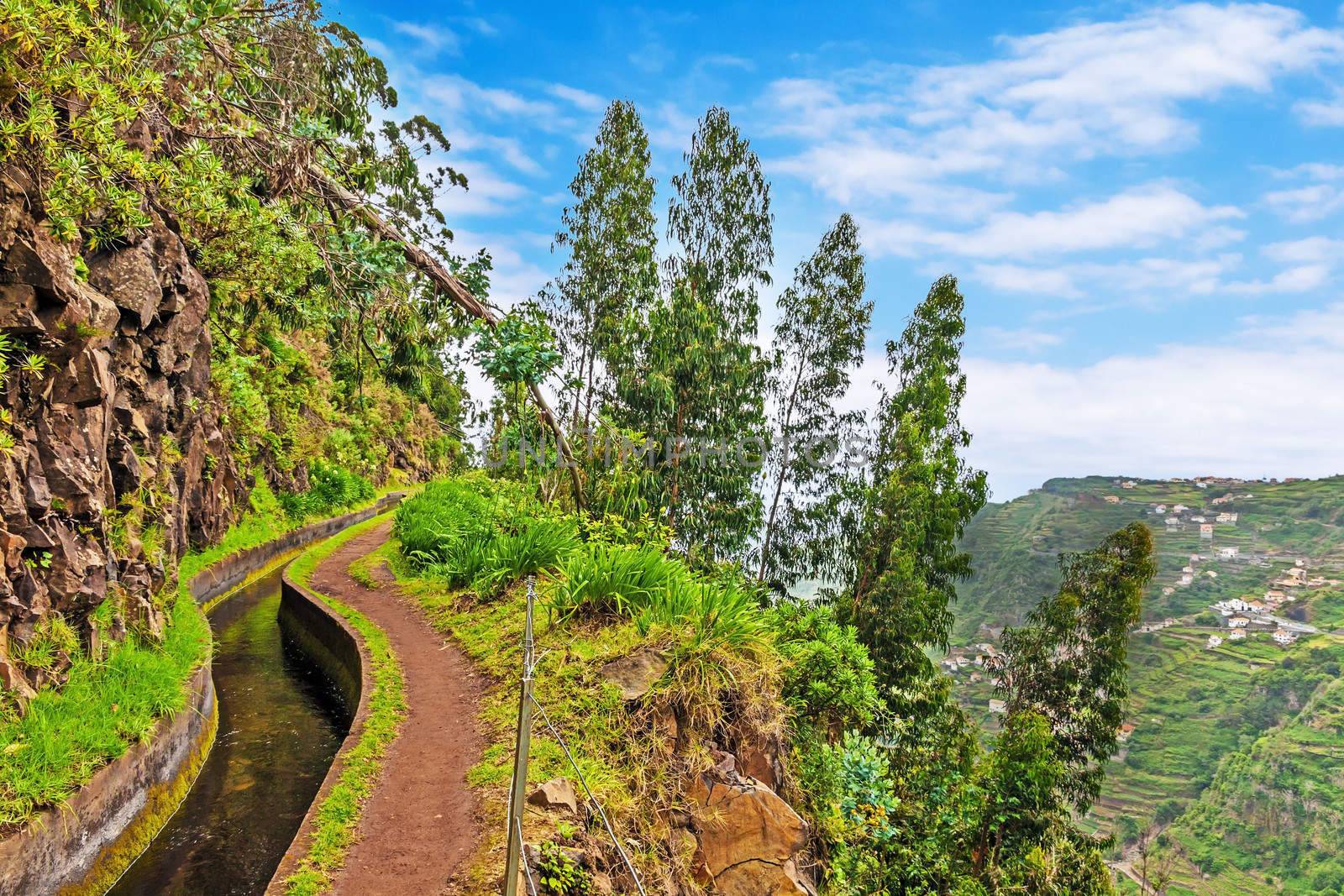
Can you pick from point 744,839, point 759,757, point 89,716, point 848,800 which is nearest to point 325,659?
point 89,716

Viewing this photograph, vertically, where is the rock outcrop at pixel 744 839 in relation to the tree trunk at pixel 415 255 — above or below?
below

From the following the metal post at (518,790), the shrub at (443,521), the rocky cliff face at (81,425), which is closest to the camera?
the metal post at (518,790)

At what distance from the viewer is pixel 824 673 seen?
8977 mm

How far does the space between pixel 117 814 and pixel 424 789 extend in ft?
7.19

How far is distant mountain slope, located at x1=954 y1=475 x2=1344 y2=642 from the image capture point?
85062mm

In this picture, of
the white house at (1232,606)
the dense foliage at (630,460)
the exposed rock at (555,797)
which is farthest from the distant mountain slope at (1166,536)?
the exposed rock at (555,797)

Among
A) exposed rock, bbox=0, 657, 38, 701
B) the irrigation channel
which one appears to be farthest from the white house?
exposed rock, bbox=0, 657, 38, 701

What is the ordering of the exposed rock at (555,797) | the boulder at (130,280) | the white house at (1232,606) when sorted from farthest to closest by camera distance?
the white house at (1232,606)
the boulder at (130,280)
the exposed rock at (555,797)

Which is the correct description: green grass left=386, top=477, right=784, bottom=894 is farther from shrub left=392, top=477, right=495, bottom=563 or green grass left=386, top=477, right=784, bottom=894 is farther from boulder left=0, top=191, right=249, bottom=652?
boulder left=0, top=191, right=249, bottom=652

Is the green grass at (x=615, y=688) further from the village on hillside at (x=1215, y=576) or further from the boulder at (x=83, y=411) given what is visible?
the village on hillside at (x=1215, y=576)

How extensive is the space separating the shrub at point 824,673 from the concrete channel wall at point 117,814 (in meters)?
→ 4.90

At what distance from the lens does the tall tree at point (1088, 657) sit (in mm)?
17469

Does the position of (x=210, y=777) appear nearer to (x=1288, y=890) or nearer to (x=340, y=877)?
(x=340, y=877)

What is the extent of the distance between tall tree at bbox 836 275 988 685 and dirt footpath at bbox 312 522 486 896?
11.3m
